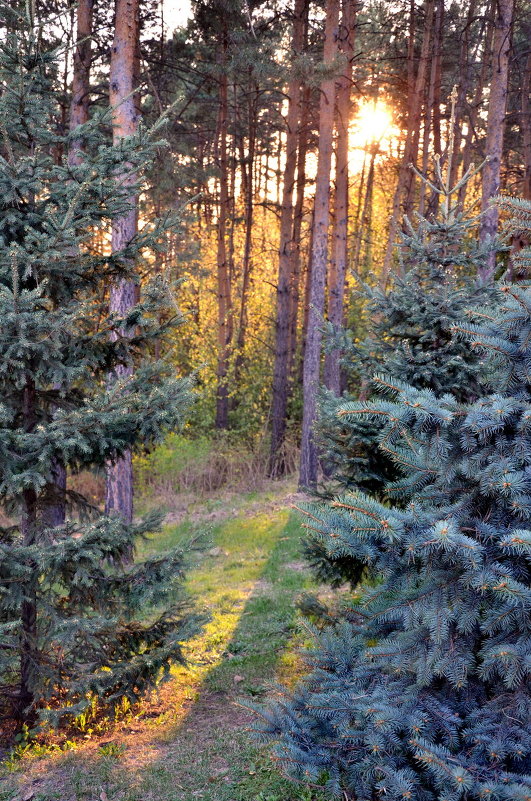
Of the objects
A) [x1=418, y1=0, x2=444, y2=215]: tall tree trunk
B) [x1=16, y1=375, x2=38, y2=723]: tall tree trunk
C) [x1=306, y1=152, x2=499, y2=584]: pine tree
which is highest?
[x1=418, y1=0, x2=444, y2=215]: tall tree trunk

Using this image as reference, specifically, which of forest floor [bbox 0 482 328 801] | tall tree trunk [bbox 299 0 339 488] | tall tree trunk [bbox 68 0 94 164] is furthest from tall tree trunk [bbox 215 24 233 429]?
forest floor [bbox 0 482 328 801]

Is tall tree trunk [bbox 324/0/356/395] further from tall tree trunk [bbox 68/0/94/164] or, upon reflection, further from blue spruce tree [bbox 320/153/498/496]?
blue spruce tree [bbox 320/153/498/496]

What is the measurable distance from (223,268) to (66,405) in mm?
13492

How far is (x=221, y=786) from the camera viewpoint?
4.41 metres

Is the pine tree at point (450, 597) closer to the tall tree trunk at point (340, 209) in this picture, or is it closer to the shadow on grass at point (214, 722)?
the shadow on grass at point (214, 722)

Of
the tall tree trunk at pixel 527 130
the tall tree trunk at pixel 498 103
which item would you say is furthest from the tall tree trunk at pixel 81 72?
the tall tree trunk at pixel 527 130

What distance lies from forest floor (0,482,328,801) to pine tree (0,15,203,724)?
1.32 ft

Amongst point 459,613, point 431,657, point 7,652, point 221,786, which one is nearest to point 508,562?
point 459,613

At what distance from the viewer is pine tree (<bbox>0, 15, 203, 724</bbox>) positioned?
457 centimetres

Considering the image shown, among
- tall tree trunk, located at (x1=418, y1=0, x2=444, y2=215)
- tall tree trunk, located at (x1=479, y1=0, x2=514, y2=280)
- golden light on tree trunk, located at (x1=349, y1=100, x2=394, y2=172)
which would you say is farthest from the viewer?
golden light on tree trunk, located at (x1=349, y1=100, x2=394, y2=172)

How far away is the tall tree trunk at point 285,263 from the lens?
50.0 ft

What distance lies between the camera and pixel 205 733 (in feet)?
17.4

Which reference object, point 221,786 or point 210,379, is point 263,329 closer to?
point 210,379

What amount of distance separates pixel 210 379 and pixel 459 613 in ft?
56.4
